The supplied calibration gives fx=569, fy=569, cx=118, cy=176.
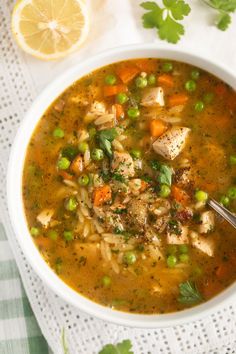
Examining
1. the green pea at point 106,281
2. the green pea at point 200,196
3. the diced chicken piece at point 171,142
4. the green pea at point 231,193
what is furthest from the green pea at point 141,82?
the green pea at point 106,281

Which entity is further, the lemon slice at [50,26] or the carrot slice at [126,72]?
the lemon slice at [50,26]

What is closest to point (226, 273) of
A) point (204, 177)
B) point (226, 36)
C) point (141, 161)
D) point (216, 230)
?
point (216, 230)

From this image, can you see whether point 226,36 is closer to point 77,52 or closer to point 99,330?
point 77,52

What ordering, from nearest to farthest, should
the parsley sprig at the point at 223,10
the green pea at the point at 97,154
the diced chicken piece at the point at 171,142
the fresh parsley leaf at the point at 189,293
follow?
1. the diced chicken piece at the point at 171,142
2. the green pea at the point at 97,154
3. the fresh parsley leaf at the point at 189,293
4. the parsley sprig at the point at 223,10

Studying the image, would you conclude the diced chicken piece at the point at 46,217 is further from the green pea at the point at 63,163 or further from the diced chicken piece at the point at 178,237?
the diced chicken piece at the point at 178,237

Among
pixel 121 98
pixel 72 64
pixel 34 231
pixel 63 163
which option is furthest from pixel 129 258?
pixel 72 64

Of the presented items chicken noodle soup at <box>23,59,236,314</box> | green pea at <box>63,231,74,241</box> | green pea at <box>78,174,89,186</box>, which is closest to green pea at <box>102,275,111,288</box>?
chicken noodle soup at <box>23,59,236,314</box>

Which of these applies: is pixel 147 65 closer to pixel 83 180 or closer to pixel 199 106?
pixel 199 106
